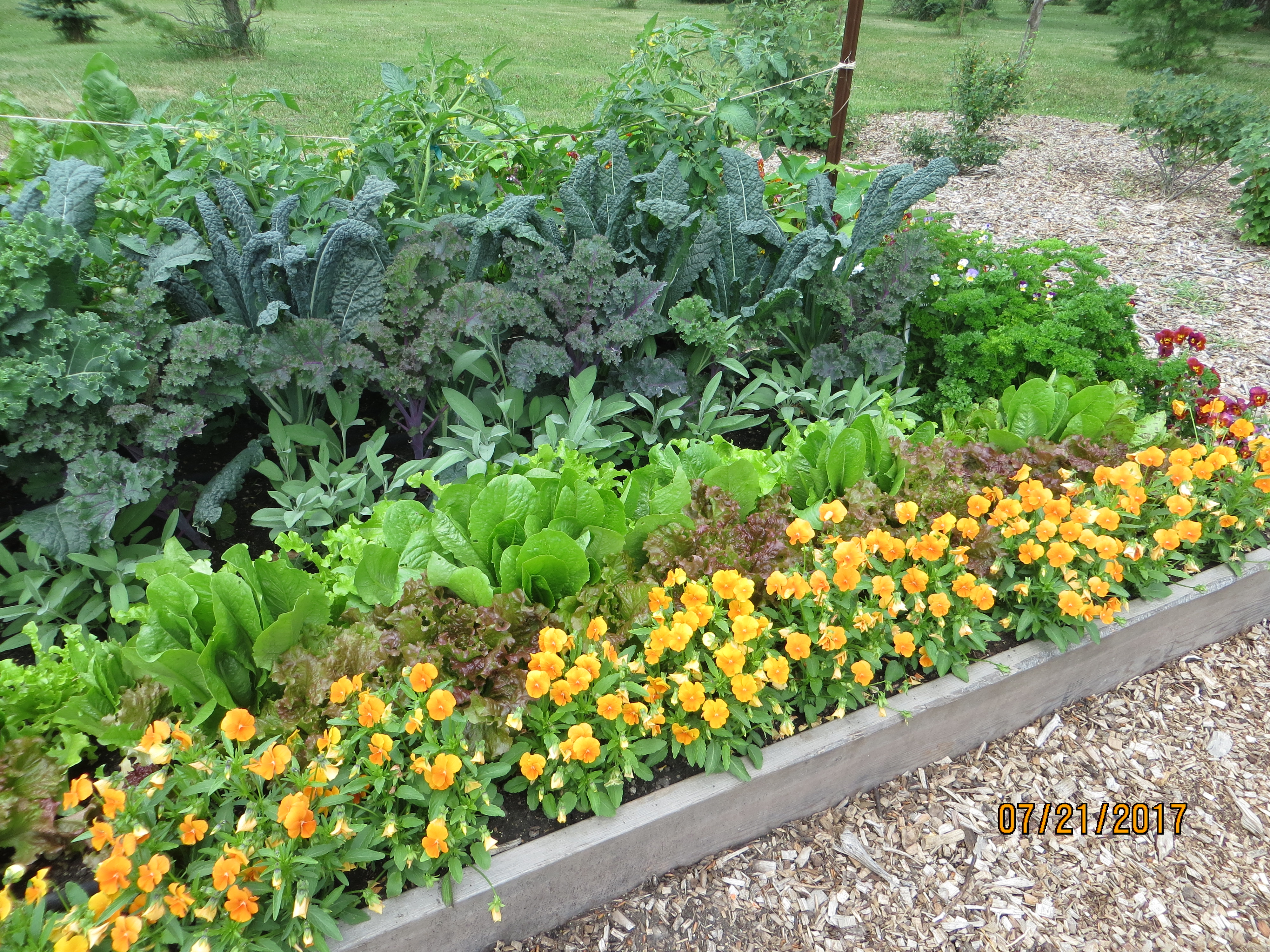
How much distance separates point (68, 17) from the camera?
9.71 meters

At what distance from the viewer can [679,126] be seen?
280 cm

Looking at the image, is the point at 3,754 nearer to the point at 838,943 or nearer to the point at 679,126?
the point at 838,943

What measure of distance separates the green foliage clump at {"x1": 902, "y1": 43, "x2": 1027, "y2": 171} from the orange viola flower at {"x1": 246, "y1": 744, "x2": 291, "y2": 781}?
20.9 feet

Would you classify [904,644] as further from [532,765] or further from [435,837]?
[435,837]

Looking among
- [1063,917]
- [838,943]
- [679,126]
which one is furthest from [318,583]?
[679,126]

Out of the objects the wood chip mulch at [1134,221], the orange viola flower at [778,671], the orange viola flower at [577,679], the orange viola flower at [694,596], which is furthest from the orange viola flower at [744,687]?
the wood chip mulch at [1134,221]

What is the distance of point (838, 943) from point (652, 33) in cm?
279

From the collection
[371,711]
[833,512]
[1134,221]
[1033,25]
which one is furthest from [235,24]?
[371,711]

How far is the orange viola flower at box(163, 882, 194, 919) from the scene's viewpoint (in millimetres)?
1118

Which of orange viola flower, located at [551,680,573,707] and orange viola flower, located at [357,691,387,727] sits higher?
orange viola flower, located at [357,691,387,727]

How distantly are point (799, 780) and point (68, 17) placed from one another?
41.3 feet

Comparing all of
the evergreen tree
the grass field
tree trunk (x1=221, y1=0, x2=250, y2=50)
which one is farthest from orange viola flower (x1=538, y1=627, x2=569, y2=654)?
the evergreen tree

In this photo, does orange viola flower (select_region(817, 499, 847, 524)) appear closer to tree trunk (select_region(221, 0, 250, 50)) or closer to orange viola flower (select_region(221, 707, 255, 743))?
orange viola flower (select_region(221, 707, 255, 743))

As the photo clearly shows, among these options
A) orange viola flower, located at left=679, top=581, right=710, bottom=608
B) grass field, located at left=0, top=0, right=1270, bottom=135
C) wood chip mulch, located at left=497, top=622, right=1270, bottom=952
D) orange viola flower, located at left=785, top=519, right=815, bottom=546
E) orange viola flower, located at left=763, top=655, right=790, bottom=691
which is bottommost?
wood chip mulch, located at left=497, top=622, right=1270, bottom=952
